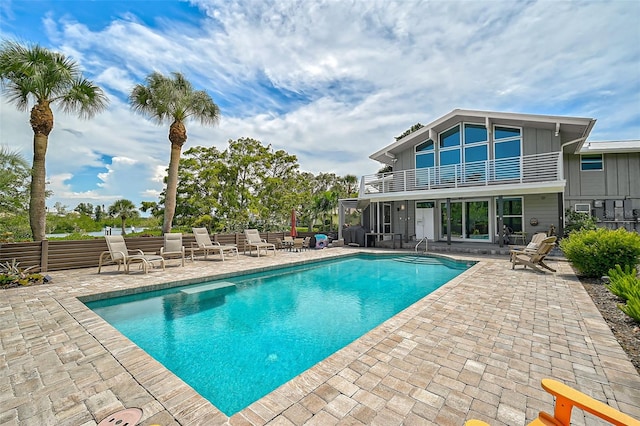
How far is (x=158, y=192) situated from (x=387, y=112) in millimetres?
16104

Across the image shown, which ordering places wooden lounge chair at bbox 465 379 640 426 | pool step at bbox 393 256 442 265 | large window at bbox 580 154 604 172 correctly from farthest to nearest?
large window at bbox 580 154 604 172 < pool step at bbox 393 256 442 265 < wooden lounge chair at bbox 465 379 640 426

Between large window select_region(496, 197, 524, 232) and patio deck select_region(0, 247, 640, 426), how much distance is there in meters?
10.4

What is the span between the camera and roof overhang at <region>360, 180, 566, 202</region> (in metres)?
11.6

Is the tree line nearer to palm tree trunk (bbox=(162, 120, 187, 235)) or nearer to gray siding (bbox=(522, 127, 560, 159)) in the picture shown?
palm tree trunk (bbox=(162, 120, 187, 235))

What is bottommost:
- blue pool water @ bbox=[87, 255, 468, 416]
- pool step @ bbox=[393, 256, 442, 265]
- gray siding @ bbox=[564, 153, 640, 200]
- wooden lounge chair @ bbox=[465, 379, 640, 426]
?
blue pool water @ bbox=[87, 255, 468, 416]

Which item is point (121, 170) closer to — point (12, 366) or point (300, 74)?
point (300, 74)

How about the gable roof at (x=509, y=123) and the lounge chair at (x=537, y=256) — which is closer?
the lounge chair at (x=537, y=256)

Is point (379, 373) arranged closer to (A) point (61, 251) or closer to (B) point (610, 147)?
(A) point (61, 251)

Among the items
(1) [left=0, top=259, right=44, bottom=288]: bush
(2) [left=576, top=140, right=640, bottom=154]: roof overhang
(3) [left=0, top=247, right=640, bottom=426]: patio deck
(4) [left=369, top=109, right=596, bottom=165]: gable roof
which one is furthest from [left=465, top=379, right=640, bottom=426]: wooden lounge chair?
(2) [left=576, top=140, right=640, bottom=154]: roof overhang

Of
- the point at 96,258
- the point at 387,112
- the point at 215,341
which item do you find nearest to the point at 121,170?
the point at 96,258

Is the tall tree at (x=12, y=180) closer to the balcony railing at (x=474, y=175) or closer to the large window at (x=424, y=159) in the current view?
the balcony railing at (x=474, y=175)

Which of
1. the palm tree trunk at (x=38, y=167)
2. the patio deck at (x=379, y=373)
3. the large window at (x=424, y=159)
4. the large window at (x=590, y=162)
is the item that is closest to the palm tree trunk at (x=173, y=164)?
the palm tree trunk at (x=38, y=167)

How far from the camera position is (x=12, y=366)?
2.91 metres

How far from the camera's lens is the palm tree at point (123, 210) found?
29.5 meters
